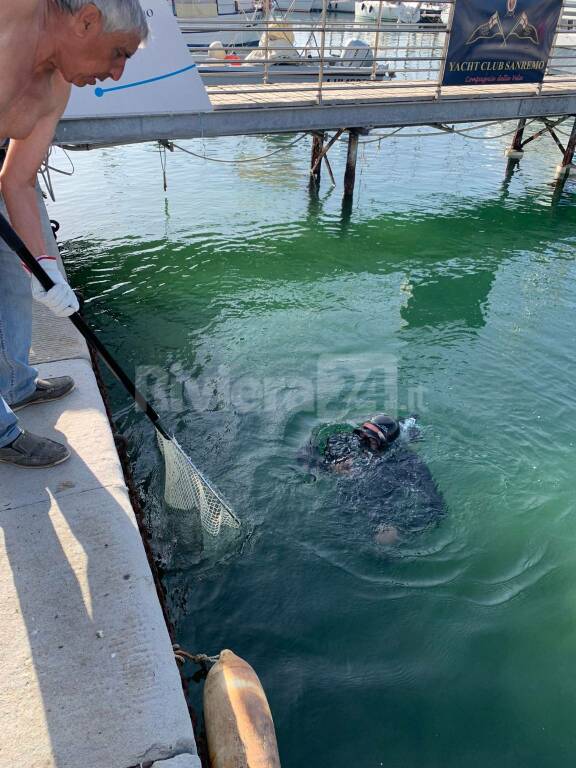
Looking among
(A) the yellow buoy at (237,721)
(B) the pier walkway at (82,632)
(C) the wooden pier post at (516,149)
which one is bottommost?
(C) the wooden pier post at (516,149)

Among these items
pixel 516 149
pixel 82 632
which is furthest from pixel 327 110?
pixel 82 632

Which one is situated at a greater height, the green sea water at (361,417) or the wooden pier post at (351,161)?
the wooden pier post at (351,161)

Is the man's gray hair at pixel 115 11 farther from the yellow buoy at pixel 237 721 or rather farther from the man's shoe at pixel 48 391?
the yellow buoy at pixel 237 721

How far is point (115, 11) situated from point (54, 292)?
64.5 inches

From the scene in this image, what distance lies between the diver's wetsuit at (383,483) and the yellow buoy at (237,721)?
2308mm

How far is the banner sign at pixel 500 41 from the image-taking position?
10.4 metres

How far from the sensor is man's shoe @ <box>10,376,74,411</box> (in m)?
4.00

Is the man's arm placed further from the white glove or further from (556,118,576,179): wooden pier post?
(556,118,576,179): wooden pier post

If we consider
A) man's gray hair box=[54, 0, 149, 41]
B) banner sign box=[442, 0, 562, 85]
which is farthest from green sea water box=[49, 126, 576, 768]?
man's gray hair box=[54, 0, 149, 41]

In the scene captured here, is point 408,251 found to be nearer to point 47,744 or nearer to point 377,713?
point 377,713

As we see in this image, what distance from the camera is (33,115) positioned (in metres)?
2.64

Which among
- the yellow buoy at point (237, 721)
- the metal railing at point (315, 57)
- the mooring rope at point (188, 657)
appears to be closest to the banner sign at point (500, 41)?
the metal railing at point (315, 57)

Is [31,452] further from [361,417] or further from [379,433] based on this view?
[361,417]

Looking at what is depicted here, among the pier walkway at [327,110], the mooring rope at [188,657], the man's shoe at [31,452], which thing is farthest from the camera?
the pier walkway at [327,110]
